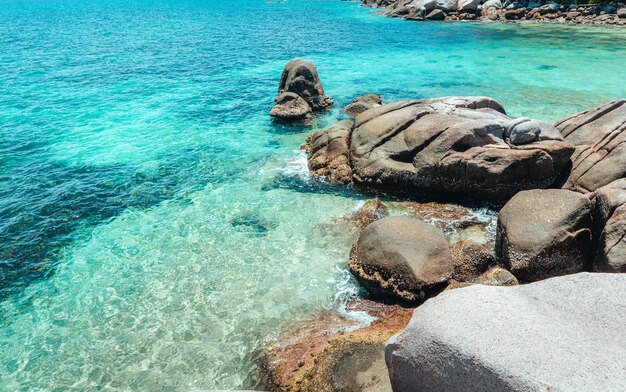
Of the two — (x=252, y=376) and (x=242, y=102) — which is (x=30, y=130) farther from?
(x=252, y=376)

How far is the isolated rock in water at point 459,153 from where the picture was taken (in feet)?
54.5

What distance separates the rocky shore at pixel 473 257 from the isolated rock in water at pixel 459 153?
0.18ft

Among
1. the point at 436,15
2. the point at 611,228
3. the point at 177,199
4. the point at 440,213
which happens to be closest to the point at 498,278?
the point at 611,228

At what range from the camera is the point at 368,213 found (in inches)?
666

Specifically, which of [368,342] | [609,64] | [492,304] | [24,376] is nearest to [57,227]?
[24,376]

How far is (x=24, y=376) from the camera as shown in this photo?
440 inches

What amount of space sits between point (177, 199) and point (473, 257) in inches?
520

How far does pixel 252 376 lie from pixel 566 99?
103ft

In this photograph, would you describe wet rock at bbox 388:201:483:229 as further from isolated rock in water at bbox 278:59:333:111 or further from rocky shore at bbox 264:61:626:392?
isolated rock in water at bbox 278:59:333:111

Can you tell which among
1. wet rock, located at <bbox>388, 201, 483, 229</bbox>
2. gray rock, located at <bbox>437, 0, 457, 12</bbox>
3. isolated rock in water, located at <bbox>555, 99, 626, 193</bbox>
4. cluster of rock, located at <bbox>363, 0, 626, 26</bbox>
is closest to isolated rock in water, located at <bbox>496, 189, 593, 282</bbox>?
wet rock, located at <bbox>388, 201, 483, 229</bbox>

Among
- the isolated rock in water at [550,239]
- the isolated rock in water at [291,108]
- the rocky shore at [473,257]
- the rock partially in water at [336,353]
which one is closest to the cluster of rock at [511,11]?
the isolated rock in water at [291,108]

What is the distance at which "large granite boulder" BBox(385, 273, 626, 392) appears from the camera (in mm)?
5410

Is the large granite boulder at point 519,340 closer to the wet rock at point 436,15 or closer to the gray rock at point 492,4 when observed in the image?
the wet rock at point 436,15

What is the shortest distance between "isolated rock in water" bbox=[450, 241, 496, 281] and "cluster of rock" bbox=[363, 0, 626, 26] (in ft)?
206
